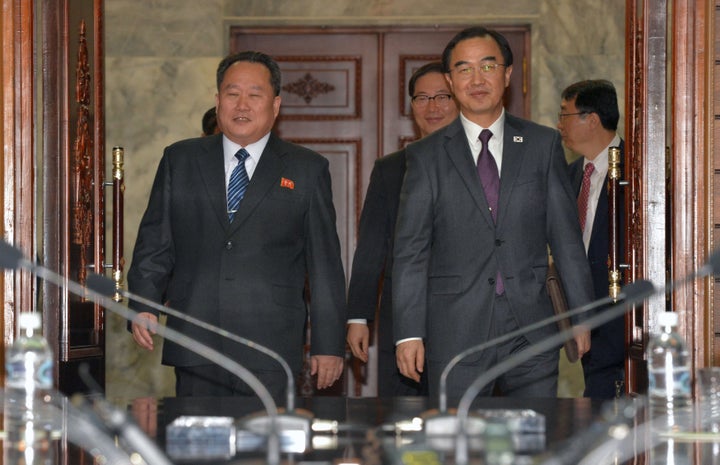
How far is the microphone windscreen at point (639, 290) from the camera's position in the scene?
258 centimetres

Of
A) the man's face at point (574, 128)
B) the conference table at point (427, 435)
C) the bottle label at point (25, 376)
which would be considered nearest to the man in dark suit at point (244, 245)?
the conference table at point (427, 435)

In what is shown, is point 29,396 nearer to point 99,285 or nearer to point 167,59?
point 99,285

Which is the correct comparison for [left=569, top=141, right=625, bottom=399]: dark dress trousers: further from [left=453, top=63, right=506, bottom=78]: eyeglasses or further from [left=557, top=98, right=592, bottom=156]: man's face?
[left=453, top=63, right=506, bottom=78]: eyeglasses

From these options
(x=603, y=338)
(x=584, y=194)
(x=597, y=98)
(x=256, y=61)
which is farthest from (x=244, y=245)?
(x=597, y=98)

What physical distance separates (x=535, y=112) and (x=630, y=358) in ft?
6.70

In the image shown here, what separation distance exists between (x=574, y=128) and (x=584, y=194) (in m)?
0.37

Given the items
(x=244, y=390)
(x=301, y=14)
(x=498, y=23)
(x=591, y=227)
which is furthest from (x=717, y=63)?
(x=301, y=14)

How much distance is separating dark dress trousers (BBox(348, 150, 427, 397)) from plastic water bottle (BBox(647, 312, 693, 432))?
2.13 meters

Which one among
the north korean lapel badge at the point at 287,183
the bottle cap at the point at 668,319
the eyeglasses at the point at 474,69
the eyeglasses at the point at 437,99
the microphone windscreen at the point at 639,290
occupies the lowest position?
the bottle cap at the point at 668,319

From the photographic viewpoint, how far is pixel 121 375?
6508mm

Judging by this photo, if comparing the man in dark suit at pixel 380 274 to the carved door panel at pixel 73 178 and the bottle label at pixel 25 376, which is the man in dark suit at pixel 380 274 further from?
the bottle label at pixel 25 376

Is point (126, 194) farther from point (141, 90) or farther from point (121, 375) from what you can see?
point (121, 375)

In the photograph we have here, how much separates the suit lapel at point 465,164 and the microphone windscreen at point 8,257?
70.6 inches

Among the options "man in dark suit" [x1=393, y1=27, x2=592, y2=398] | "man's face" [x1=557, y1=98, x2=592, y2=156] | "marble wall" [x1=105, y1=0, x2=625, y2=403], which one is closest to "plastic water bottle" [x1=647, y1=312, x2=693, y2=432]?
"man in dark suit" [x1=393, y1=27, x2=592, y2=398]
